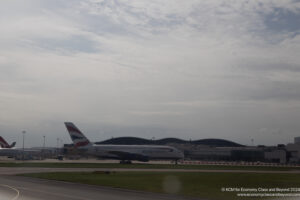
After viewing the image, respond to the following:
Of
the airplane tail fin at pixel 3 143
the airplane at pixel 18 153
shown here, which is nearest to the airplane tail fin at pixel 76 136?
the airplane at pixel 18 153

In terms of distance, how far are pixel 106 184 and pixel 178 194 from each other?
29.1 ft

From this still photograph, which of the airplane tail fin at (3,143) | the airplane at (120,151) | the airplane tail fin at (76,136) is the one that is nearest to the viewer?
the airplane at (120,151)

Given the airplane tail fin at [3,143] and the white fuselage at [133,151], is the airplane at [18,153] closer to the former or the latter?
the airplane tail fin at [3,143]

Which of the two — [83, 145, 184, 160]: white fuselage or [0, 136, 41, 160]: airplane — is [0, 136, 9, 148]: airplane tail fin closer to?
[0, 136, 41, 160]: airplane

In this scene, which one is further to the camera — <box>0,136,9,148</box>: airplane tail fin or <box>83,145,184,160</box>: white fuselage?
<box>0,136,9,148</box>: airplane tail fin

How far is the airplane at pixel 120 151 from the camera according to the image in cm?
9100

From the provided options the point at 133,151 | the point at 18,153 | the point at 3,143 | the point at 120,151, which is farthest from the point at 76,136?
the point at 3,143

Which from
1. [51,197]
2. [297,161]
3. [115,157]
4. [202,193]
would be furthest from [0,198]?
[297,161]

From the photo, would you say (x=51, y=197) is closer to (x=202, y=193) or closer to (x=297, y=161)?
(x=202, y=193)

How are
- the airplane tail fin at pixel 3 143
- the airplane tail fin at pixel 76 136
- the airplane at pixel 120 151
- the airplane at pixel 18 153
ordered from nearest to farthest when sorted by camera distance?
the airplane at pixel 120 151 < the airplane tail fin at pixel 76 136 < the airplane at pixel 18 153 < the airplane tail fin at pixel 3 143

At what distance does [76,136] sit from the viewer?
9275 centimetres

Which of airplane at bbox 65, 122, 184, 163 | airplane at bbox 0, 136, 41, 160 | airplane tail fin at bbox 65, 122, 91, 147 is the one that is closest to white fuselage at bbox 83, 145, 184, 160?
airplane at bbox 65, 122, 184, 163

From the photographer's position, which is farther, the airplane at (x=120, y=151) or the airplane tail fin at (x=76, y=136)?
the airplane tail fin at (x=76, y=136)

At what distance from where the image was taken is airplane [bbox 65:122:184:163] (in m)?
91.0
